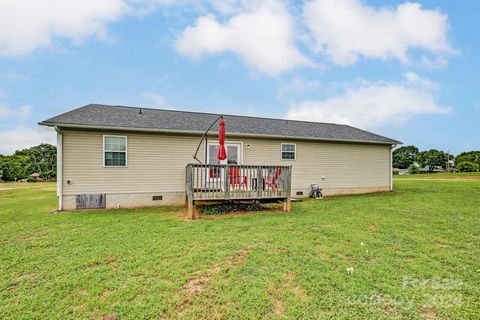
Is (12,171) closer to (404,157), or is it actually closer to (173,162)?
(173,162)

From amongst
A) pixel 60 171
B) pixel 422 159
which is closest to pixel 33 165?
pixel 60 171

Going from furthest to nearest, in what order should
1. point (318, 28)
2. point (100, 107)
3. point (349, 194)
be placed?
point (318, 28) < point (349, 194) < point (100, 107)

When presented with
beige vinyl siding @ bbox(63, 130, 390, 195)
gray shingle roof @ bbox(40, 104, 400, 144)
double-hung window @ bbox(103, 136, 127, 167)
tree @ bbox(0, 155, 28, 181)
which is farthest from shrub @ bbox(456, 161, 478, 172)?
tree @ bbox(0, 155, 28, 181)

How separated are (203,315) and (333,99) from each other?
2416 cm

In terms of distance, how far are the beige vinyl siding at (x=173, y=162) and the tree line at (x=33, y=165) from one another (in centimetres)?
3948

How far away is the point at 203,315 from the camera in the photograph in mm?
2494

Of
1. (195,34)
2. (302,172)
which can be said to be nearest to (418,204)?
(302,172)

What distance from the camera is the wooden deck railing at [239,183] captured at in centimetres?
709

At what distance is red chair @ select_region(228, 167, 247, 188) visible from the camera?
7.41 m

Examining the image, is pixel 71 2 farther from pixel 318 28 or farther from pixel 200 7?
pixel 318 28

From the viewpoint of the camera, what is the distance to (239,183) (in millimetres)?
7453

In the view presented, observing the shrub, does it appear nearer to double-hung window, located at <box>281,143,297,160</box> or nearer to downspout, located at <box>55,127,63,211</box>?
double-hung window, located at <box>281,143,297,160</box>

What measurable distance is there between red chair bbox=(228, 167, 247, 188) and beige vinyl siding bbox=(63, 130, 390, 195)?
2.92 metres

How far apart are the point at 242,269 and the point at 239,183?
4.05 metres
